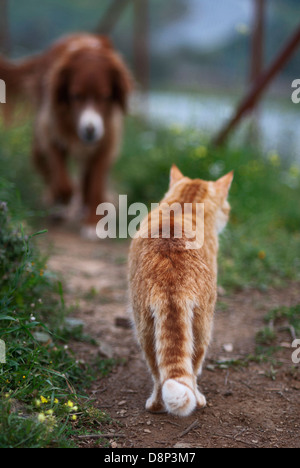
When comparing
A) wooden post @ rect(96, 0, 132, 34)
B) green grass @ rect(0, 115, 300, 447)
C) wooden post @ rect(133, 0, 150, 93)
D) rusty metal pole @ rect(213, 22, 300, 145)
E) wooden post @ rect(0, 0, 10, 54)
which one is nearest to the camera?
green grass @ rect(0, 115, 300, 447)

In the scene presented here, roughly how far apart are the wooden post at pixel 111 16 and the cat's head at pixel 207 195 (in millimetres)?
4930

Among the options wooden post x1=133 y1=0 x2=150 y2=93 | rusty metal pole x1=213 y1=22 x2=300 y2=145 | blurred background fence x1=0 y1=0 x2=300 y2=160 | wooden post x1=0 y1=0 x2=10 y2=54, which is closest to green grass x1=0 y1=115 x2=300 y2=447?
rusty metal pole x1=213 y1=22 x2=300 y2=145

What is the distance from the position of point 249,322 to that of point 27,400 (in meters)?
1.55

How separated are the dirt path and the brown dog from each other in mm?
1468

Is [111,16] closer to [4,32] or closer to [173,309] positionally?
[4,32]

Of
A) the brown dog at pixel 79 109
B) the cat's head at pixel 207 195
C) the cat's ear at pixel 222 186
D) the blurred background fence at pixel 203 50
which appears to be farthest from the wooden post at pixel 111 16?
the cat's ear at pixel 222 186

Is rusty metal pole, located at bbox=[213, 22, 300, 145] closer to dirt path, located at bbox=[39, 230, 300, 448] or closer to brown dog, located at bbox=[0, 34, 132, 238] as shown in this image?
brown dog, located at bbox=[0, 34, 132, 238]

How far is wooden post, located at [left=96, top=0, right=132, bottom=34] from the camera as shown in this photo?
7121 mm

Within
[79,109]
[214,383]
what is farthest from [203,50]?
[214,383]

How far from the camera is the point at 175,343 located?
2105mm

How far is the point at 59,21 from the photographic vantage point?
9484mm

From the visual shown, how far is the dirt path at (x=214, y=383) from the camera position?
2.22 metres
